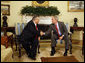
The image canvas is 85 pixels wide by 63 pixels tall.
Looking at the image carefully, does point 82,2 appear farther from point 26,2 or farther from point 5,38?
point 5,38

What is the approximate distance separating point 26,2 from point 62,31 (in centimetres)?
236

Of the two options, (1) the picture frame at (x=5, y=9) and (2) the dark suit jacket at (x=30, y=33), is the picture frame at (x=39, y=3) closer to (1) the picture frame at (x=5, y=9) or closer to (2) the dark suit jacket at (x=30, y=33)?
(1) the picture frame at (x=5, y=9)

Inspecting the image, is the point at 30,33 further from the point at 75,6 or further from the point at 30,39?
the point at 75,6

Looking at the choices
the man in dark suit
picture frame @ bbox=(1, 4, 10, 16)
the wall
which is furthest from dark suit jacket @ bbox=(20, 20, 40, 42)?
picture frame @ bbox=(1, 4, 10, 16)

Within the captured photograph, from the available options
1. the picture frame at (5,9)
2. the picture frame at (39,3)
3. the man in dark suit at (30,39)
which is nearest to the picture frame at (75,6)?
the picture frame at (39,3)

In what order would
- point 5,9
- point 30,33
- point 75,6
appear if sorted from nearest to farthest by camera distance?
1. point 30,33
2. point 5,9
3. point 75,6

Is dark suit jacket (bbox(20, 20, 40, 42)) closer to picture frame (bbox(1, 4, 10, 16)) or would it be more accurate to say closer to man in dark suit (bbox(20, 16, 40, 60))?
man in dark suit (bbox(20, 16, 40, 60))

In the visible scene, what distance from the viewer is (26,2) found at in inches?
225

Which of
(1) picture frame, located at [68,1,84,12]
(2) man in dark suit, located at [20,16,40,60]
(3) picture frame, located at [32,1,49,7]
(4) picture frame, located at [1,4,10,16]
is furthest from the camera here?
(1) picture frame, located at [68,1,84,12]

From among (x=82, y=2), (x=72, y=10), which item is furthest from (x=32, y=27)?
(x=82, y=2)

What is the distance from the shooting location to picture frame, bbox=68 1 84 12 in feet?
19.3

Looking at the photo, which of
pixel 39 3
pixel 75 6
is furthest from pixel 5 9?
pixel 75 6

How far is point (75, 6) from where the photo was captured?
19.3 feet

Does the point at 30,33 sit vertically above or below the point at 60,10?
below
